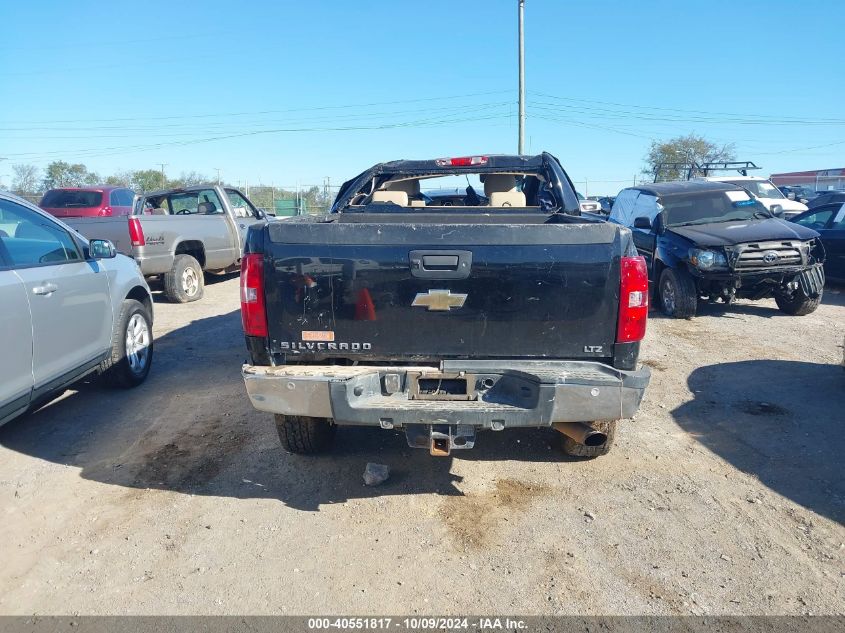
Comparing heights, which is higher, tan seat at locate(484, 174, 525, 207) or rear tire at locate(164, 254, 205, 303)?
tan seat at locate(484, 174, 525, 207)

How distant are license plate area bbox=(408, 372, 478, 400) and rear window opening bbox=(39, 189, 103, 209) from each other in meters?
Answer: 13.4

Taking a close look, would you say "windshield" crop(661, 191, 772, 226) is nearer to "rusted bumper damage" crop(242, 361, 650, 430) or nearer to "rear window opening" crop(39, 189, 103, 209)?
"rusted bumper damage" crop(242, 361, 650, 430)

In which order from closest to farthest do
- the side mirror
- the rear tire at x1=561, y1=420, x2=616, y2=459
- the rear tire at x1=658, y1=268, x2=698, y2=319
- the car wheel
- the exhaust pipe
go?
the exhaust pipe, the rear tire at x1=561, y1=420, x2=616, y2=459, the side mirror, the car wheel, the rear tire at x1=658, y1=268, x2=698, y2=319

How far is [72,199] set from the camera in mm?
13969

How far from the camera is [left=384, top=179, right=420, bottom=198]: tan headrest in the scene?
5591 millimetres

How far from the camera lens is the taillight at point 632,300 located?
304cm

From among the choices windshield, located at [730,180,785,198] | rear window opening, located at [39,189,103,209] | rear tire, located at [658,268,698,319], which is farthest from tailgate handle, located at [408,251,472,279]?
windshield, located at [730,180,785,198]

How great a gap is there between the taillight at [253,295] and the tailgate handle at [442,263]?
31.7 inches

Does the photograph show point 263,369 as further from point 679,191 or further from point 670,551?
point 679,191

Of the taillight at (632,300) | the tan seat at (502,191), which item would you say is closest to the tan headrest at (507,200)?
the tan seat at (502,191)

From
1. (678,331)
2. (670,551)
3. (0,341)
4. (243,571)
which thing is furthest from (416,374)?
(678,331)

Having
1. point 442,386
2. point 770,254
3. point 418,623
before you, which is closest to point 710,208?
point 770,254

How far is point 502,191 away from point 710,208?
202 inches

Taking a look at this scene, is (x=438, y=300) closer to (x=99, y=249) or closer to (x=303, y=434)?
(x=303, y=434)
